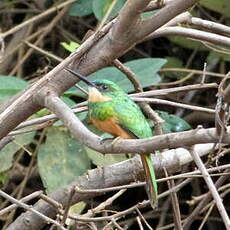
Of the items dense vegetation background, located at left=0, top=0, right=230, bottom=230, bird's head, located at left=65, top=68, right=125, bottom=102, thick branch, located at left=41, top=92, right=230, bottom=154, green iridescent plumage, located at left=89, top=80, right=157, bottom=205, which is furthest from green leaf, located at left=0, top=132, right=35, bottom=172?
thick branch, located at left=41, top=92, right=230, bottom=154

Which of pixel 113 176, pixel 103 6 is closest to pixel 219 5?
pixel 103 6

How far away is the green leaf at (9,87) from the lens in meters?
2.05

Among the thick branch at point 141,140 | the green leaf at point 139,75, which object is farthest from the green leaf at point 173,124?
the thick branch at point 141,140

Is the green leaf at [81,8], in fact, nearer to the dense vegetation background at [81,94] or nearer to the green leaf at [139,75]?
the dense vegetation background at [81,94]

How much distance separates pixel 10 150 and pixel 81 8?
0.73 metres

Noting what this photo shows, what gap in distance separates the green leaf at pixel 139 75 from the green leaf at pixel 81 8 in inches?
17.9

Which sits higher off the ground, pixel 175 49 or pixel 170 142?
pixel 170 142

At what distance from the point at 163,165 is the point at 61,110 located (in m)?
0.56

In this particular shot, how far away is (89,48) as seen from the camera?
1.39 metres

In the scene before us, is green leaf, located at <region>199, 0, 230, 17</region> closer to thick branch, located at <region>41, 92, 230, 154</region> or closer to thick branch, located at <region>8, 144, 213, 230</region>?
thick branch, located at <region>8, 144, 213, 230</region>

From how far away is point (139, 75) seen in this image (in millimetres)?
2127

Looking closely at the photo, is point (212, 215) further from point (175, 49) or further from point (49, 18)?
point (49, 18)

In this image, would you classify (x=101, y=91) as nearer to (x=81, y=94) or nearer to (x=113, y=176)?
(x=113, y=176)

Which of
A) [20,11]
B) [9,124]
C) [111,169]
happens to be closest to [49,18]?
[20,11]
